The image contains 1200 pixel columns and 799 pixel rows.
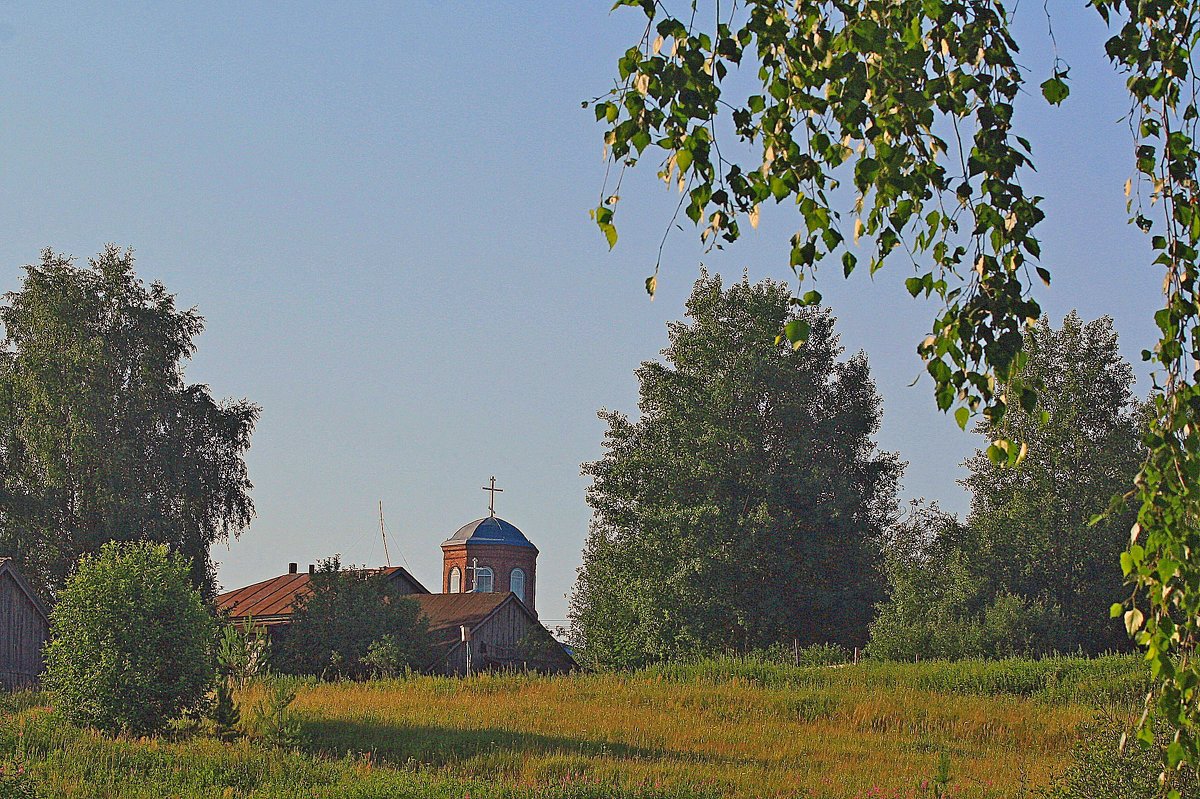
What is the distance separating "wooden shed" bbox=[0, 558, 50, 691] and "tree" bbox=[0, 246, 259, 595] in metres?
3.00

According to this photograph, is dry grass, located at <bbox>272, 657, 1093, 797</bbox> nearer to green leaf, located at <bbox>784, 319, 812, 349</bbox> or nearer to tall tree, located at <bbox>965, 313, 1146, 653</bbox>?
green leaf, located at <bbox>784, 319, 812, 349</bbox>

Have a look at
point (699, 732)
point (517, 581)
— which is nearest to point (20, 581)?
point (699, 732)

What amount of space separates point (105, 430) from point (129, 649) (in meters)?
18.4

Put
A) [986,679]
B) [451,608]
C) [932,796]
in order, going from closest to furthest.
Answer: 1. [932,796]
2. [986,679]
3. [451,608]

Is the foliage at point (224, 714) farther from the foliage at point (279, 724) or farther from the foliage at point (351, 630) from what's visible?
the foliage at point (351, 630)

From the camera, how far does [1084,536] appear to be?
38.3m

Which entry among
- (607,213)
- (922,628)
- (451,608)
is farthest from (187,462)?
(607,213)

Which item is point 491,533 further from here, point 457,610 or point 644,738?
point 644,738

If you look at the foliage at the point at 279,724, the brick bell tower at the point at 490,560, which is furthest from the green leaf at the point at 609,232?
the brick bell tower at the point at 490,560

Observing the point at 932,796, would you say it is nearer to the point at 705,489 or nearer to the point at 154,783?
the point at 154,783

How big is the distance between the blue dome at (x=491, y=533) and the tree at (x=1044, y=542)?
2498cm

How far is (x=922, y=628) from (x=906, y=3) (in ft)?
115

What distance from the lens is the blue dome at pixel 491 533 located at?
61906 mm

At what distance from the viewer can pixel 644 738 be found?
62.1ft
